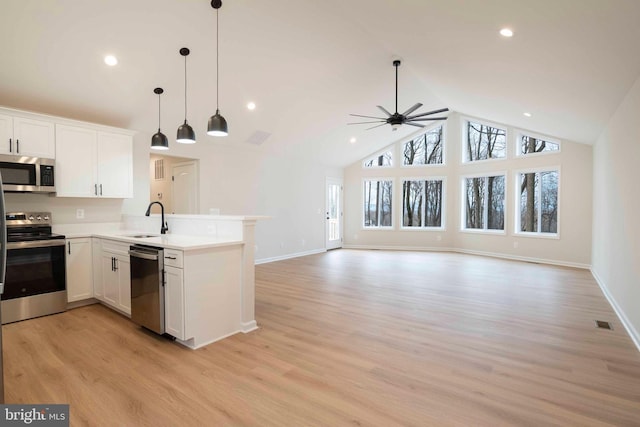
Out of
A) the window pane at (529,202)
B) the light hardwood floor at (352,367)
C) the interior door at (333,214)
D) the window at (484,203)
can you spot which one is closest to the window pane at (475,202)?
the window at (484,203)

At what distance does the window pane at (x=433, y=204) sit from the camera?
9.42 meters

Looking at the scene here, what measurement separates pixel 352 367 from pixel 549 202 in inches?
273

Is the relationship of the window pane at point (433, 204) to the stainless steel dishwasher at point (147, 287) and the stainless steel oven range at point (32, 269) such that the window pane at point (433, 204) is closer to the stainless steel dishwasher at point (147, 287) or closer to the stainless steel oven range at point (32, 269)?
the stainless steel dishwasher at point (147, 287)

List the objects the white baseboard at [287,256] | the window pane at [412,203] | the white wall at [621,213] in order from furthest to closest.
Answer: the window pane at [412,203]
the white baseboard at [287,256]
the white wall at [621,213]

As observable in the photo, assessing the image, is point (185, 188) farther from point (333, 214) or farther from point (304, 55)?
point (333, 214)

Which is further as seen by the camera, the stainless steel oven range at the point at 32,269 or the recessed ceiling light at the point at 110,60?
the recessed ceiling light at the point at 110,60

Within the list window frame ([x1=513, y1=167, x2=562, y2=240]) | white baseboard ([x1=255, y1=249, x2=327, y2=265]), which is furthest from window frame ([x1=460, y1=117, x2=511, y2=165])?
white baseboard ([x1=255, y1=249, x2=327, y2=265])

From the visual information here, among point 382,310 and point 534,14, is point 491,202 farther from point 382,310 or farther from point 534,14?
point 534,14

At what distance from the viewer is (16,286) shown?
11.8ft

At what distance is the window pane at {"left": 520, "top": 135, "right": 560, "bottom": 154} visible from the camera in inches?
287

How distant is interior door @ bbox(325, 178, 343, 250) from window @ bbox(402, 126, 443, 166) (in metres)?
2.10

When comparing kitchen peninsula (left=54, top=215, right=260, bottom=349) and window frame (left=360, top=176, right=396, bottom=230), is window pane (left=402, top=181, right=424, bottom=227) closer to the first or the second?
window frame (left=360, top=176, right=396, bottom=230)

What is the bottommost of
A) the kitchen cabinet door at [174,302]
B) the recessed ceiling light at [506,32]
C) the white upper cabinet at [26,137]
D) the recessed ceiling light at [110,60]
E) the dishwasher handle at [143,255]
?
the kitchen cabinet door at [174,302]

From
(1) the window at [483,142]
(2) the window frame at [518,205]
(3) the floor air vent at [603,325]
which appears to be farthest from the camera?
(1) the window at [483,142]
